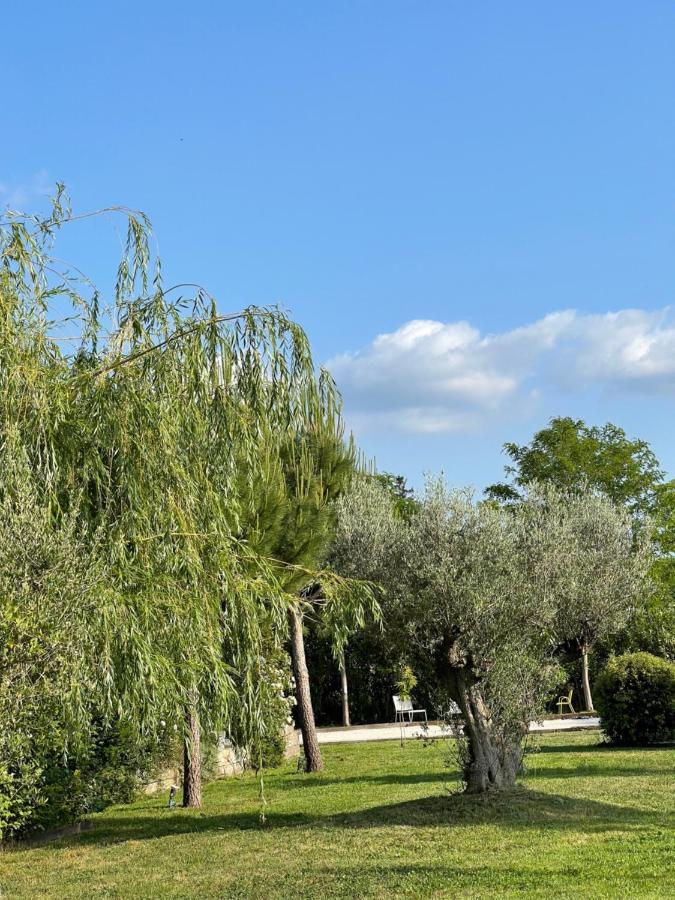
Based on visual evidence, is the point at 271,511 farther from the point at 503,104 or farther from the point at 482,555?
the point at 503,104

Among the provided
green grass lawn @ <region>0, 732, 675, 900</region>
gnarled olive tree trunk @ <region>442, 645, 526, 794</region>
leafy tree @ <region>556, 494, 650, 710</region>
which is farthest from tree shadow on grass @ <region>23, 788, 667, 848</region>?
leafy tree @ <region>556, 494, 650, 710</region>

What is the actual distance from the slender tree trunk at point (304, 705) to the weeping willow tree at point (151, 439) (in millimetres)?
9291

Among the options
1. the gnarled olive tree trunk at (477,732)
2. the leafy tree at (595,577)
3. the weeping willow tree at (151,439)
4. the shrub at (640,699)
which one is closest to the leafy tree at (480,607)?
the gnarled olive tree trunk at (477,732)

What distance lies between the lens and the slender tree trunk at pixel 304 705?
674 inches

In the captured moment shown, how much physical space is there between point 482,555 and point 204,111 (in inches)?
222

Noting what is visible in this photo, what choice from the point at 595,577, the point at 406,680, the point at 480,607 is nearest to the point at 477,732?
the point at 406,680

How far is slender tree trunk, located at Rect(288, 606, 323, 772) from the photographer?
17.1 meters

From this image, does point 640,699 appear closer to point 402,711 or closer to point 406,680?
point 406,680

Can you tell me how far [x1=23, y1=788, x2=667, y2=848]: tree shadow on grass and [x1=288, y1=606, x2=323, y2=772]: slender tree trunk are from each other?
15.5ft

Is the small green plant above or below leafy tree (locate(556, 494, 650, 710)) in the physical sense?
below

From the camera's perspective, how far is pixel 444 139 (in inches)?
395

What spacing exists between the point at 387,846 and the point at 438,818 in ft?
3.79

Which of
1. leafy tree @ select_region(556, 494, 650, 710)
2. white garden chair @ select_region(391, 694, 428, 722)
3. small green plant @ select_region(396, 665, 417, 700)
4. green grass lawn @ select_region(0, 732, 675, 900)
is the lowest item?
green grass lawn @ select_region(0, 732, 675, 900)

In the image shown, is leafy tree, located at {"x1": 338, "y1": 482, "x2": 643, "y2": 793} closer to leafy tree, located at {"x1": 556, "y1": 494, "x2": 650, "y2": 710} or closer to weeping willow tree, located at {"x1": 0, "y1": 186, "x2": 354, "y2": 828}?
leafy tree, located at {"x1": 556, "y1": 494, "x2": 650, "y2": 710}
